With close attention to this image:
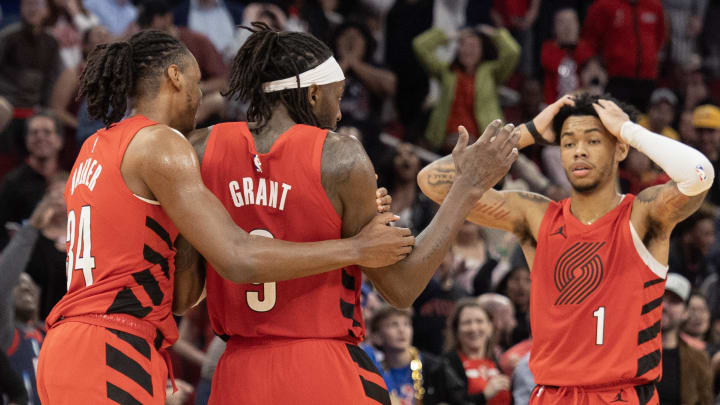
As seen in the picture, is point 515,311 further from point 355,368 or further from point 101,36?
point 355,368

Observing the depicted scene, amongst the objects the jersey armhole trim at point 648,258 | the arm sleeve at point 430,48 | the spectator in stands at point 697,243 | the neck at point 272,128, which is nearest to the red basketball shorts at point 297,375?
the neck at point 272,128

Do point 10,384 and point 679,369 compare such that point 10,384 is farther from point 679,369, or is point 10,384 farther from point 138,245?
point 679,369

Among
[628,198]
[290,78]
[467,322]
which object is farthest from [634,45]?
[290,78]

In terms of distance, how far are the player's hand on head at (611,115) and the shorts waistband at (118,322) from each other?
8.14 ft

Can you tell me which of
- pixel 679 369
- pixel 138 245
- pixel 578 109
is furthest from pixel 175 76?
pixel 679 369

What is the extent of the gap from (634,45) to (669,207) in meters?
8.66

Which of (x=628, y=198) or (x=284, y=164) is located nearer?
(x=284, y=164)

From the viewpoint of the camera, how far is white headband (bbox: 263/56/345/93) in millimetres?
3975

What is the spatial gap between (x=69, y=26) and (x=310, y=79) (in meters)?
7.12

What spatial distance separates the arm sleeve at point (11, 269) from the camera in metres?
6.91

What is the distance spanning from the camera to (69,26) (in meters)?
10.4

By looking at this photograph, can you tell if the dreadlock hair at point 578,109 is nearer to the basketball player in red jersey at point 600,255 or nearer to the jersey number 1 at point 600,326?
the basketball player in red jersey at point 600,255

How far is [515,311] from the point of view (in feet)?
30.1

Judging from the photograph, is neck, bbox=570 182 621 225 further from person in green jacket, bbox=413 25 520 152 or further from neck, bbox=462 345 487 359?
person in green jacket, bbox=413 25 520 152
